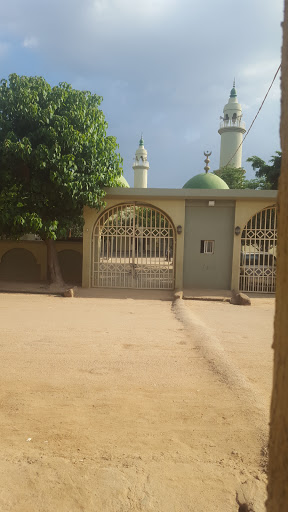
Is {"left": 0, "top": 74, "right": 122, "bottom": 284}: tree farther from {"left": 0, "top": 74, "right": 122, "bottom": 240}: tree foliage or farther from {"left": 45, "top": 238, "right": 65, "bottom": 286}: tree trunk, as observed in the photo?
{"left": 45, "top": 238, "right": 65, "bottom": 286}: tree trunk

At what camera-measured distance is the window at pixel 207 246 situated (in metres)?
11.9

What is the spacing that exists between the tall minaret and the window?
24835mm

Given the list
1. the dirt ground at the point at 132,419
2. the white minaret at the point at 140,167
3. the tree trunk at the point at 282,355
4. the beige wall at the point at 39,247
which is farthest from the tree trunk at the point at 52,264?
the white minaret at the point at 140,167

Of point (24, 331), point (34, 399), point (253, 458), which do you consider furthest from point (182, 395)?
point (24, 331)

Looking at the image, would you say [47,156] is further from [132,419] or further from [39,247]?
[132,419]

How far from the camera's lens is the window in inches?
470

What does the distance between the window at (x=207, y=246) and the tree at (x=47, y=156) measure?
11.2 feet

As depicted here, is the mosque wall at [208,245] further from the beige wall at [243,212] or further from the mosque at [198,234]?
the beige wall at [243,212]

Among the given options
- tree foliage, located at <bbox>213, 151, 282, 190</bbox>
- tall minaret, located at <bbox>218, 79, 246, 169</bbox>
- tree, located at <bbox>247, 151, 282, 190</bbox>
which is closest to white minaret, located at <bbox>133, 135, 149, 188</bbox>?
tall minaret, located at <bbox>218, 79, 246, 169</bbox>

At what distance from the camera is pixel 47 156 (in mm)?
10039

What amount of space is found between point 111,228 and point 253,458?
31.5 feet

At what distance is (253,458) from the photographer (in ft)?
9.30

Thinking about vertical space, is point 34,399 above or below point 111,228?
below

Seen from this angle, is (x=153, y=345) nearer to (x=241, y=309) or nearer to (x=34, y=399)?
(x=34, y=399)
